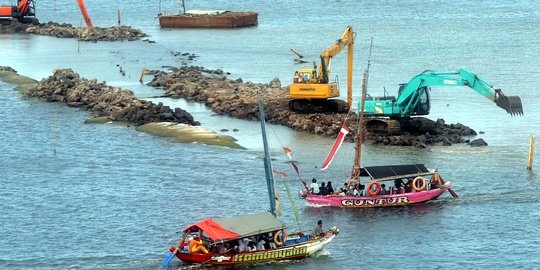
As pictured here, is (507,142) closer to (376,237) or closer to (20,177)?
(376,237)

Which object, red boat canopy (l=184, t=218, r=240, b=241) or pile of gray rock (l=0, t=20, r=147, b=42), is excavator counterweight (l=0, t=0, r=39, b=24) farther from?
red boat canopy (l=184, t=218, r=240, b=241)

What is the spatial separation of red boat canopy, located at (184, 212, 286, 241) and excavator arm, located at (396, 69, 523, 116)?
2743 cm

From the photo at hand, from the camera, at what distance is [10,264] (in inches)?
2210

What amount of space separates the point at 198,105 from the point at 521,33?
74.6 m

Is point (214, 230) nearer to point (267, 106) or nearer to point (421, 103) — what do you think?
point (421, 103)

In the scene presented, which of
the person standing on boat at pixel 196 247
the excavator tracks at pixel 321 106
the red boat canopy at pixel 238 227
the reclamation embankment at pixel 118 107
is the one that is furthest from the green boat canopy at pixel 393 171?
the excavator tracks at pixel 321 106

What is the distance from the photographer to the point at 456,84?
7775 centimetres

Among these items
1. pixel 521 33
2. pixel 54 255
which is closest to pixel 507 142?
pixel 54 255

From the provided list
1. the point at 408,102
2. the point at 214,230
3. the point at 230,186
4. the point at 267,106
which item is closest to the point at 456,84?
the point at 408,102

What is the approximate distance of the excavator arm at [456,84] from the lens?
7606cm

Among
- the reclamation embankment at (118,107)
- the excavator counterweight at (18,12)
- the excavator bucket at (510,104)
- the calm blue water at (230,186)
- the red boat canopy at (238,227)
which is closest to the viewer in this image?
the red boat canopy at (238,227)

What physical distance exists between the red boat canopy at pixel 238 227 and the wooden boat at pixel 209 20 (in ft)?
395

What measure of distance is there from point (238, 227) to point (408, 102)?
100ft

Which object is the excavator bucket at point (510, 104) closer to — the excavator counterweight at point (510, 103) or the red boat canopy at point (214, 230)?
the excavator counterweight at point (510, 103)
